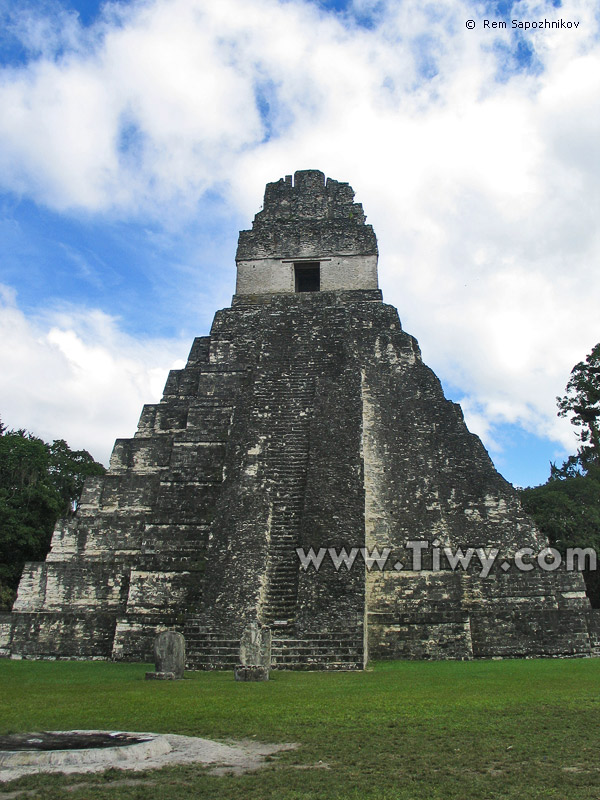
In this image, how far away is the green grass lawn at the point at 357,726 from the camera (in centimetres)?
309

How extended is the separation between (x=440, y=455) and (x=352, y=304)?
522 centimetres

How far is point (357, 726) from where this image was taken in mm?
4531

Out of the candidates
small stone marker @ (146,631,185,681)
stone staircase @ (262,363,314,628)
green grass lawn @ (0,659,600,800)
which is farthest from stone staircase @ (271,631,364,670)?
small stone marker @ (146,631,185,681)

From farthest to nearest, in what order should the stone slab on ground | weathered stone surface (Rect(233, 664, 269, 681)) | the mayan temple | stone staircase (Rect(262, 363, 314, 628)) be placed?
1. stone staircase (Rect(262, 363, 314, 628))
2. the mayan temple
3. weathered stone surface (Rect(233, 664, 269, 681))
4. the stone slab on ground

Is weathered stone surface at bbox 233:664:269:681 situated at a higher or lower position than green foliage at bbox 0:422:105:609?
lower

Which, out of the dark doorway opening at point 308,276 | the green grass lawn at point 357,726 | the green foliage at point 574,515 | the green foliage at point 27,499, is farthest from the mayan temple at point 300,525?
the green foliage at point 27,499

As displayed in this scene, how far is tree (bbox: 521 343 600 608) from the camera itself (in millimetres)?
18906

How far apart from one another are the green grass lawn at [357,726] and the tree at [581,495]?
11.5 meters

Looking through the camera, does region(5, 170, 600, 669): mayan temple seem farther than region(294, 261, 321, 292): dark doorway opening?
No

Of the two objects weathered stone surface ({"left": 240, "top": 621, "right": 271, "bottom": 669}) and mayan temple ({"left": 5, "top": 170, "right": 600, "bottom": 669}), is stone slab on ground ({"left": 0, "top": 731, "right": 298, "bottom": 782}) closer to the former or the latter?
weathered stone surface ({"left": 240, "top": 621, "right": 271, "bottom": 669})

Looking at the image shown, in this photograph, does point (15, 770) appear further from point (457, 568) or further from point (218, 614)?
point (457, 568)

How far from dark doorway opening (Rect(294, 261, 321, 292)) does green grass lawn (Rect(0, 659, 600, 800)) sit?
12.7 m

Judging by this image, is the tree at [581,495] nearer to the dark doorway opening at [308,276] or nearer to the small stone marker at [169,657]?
the dark doorway opening at [308,276]

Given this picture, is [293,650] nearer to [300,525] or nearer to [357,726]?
[300,525]
